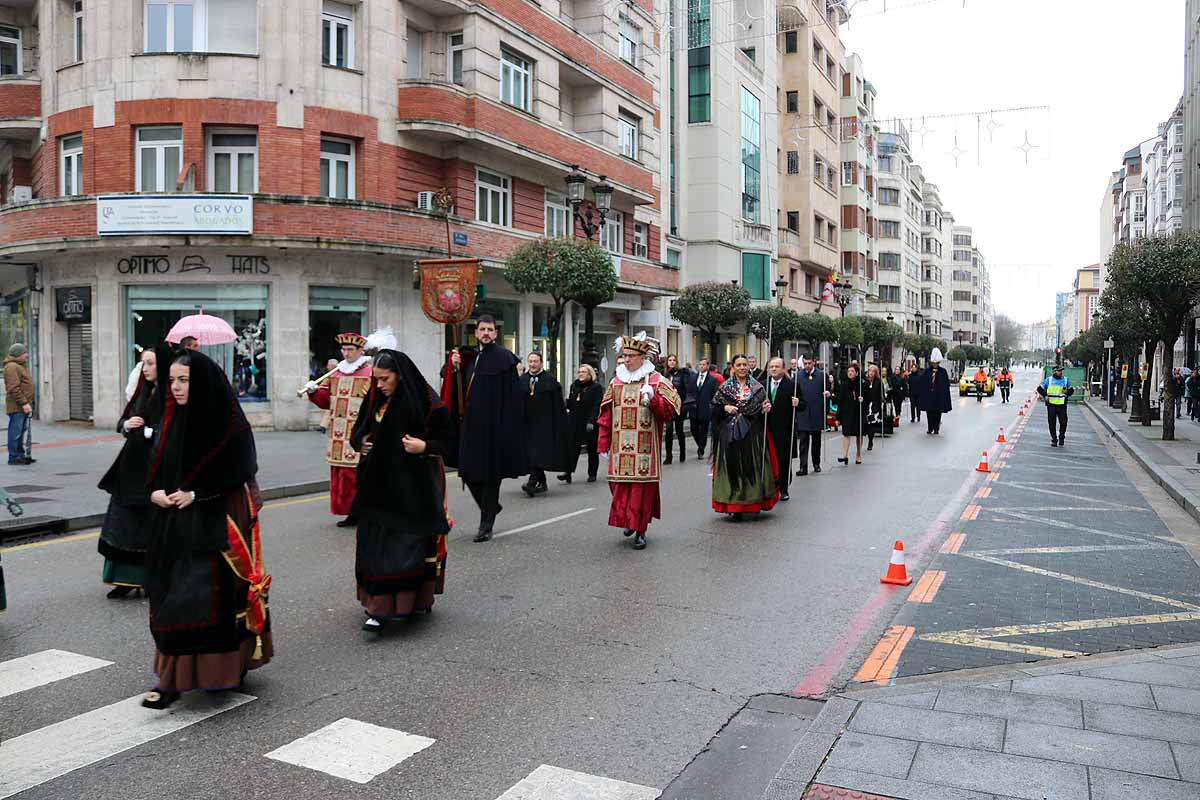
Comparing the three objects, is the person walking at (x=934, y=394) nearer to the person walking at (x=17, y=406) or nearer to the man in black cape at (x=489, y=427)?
the man in black cape at (x=489, y=427)

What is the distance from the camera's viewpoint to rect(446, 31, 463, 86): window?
79.9ft

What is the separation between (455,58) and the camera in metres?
24.5

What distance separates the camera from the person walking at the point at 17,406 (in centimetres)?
1470

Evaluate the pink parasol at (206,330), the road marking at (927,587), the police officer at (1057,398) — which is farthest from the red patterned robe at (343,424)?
the police officer at (1057,398)

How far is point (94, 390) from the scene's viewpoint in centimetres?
2131

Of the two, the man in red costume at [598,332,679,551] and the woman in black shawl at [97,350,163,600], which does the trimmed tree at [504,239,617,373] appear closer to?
the man in red costume at [598,332,679,551]

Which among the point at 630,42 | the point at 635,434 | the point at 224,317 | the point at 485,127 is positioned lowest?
the point at 635,434

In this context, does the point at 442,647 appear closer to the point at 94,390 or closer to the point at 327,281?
the point at 327,281

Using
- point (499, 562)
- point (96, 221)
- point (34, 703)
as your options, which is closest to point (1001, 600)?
point (499, 562)

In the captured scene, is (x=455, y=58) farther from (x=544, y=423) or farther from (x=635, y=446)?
(x=635, y=446)

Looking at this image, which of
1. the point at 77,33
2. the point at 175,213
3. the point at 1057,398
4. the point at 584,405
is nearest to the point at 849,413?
the point at 584,405

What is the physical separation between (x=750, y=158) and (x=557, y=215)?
19.5m

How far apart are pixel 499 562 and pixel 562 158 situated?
2085 cm

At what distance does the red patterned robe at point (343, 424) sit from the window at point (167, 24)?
1436cm
